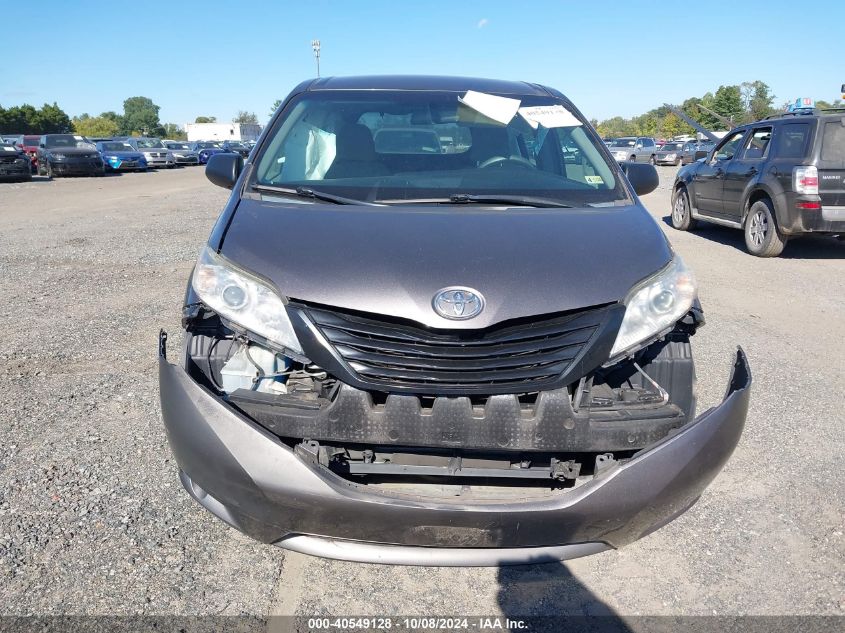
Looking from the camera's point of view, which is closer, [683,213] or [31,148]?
[683,213]

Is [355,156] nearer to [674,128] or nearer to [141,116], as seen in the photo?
[674,128]

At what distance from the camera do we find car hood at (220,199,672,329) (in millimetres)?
2281

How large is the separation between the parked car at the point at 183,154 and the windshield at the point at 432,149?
3649 centimetres

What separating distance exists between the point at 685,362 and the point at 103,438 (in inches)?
112

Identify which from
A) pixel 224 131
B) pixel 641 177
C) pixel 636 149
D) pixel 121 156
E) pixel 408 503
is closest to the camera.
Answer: pixel 408 503

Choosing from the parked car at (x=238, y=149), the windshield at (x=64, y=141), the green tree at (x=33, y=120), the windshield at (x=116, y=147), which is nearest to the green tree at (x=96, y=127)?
the green tree at (x=33, y=120)

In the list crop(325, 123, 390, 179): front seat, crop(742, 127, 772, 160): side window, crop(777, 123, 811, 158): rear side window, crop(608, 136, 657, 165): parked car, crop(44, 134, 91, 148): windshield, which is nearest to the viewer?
crop(325, 123, 390, 179): front seat

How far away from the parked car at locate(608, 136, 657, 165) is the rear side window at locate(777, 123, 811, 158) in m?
28.0

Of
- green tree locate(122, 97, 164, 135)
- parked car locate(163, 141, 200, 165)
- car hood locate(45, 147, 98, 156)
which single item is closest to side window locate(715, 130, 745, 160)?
car hood locate(45, 147, 98, 156)

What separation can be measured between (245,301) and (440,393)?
0.72 metres

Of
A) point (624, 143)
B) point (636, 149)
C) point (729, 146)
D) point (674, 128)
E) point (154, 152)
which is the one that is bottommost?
point (674, 128)

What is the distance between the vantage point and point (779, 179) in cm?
918

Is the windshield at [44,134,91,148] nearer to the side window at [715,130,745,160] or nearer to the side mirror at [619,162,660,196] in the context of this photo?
the side window at [715,130,745,160]

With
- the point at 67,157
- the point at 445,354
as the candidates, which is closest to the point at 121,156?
the point at 67,157
